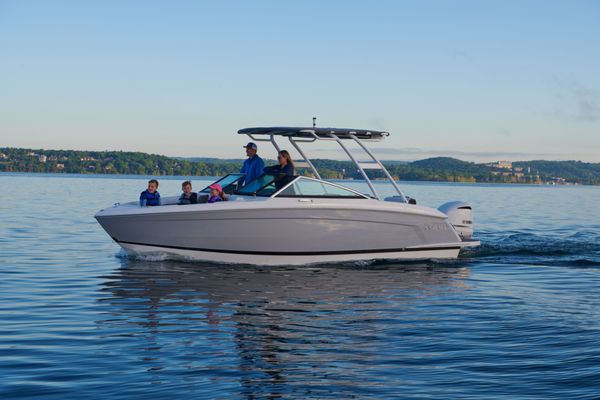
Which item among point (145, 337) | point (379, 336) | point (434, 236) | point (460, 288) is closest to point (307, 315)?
point (379, 336)

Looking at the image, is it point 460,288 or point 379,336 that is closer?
point 379,336

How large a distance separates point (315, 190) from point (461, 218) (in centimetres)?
424

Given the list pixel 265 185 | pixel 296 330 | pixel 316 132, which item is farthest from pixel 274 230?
pixel 296 330

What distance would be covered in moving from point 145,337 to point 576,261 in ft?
36.6

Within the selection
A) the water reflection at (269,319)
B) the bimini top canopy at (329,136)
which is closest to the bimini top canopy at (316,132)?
the bimini top canopy at (329,136)

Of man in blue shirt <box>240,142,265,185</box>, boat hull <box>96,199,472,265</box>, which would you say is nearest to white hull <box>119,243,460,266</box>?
boat hull <box>96,199,472,265</box>

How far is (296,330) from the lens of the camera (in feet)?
29.5

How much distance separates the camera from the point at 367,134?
15.4 m

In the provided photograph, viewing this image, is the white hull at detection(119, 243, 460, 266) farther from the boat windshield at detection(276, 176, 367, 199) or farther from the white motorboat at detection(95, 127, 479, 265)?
the boat windshield at detection(276, 176, 367, 199)

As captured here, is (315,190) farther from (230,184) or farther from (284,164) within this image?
(230,184)

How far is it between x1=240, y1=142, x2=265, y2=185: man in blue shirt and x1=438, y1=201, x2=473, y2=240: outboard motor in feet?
14.8

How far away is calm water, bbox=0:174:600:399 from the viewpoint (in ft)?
22.1

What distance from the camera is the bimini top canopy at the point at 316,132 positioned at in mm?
14945

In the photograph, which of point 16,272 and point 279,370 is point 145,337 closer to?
point 279,370
